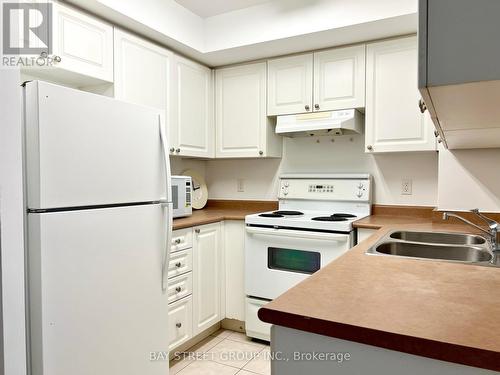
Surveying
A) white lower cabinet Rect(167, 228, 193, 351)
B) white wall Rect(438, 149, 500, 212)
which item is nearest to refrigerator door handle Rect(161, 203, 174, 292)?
white lower cabinet Rect(167, 228, 193, 351)

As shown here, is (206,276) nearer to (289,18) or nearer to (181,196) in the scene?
(181,196)

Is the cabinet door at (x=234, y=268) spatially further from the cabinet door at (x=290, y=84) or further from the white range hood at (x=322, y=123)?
the cabinet door at (x=290, y=84)

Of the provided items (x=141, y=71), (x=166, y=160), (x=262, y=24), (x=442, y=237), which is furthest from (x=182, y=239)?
(x=262, y=24)

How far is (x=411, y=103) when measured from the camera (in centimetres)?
244

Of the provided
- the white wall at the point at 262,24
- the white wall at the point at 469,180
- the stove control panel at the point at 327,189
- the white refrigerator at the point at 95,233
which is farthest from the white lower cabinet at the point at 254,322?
the white wall at the point at 262,24

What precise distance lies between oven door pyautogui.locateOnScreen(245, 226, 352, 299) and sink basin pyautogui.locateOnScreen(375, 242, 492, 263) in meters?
0.59

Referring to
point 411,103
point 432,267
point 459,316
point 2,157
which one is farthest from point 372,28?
point 2,157

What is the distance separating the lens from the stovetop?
7.42ft

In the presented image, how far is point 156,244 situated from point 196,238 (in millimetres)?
639

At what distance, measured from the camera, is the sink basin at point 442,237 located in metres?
1.75

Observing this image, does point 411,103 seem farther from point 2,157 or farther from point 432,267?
point 2,157

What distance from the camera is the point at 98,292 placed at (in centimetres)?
154

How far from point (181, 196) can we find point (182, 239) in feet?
1.22

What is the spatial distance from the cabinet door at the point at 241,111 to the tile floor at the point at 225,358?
1.44 meters
